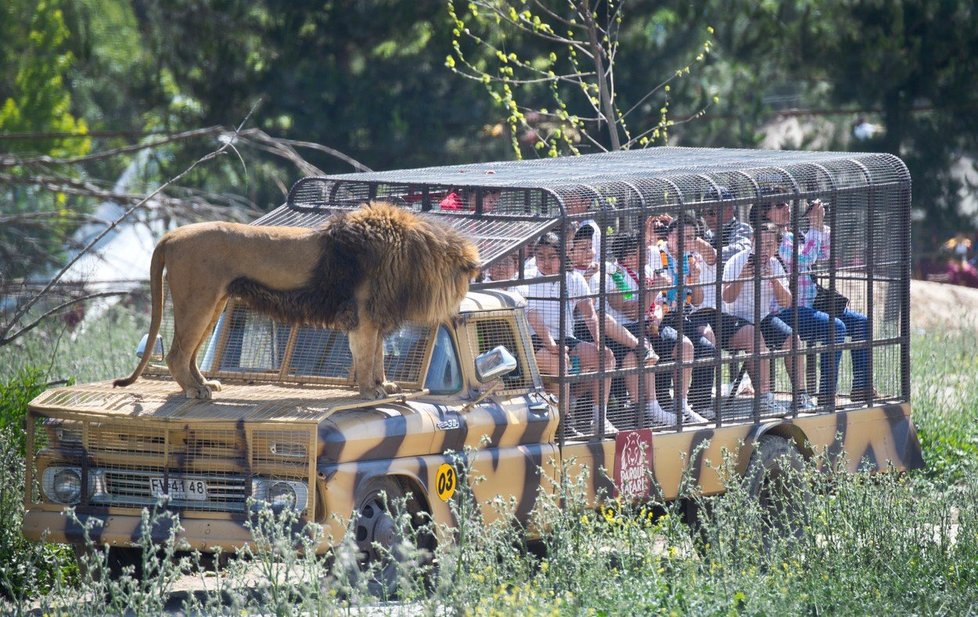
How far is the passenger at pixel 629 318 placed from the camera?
9133mm

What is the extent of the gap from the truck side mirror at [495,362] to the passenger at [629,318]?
3.31 ft

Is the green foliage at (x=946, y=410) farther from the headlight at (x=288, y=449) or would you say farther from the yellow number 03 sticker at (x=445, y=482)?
the headlight at (x=288, y=449)

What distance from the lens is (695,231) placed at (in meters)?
9.53

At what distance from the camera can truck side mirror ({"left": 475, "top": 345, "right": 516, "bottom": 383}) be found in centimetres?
825

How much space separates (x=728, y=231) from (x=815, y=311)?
87 centimetres

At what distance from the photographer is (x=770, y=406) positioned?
32.7 feet

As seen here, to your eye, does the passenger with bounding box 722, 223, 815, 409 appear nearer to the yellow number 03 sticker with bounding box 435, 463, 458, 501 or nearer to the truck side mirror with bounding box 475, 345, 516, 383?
the truck side mirror with bounding box 475, 345, 516, 383

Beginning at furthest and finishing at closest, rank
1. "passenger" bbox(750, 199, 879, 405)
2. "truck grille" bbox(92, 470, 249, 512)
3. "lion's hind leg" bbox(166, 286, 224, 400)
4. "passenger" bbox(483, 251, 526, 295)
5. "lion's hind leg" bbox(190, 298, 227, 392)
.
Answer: "passenger" bbox(750, 199, 879, 405), "passenger" bbox(483, 251, 526, 295), "lion's hind leg" bbox(190, 298, 227, 392), "lion's hind leg" bbox(166, 286, 224, 400), "truck grille" bbox(92, 470, 249, 512)

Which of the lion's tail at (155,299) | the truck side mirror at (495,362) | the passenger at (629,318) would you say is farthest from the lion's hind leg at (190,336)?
the passenger at (629,318)

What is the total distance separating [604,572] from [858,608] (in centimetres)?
107

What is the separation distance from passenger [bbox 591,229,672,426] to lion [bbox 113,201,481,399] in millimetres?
1268

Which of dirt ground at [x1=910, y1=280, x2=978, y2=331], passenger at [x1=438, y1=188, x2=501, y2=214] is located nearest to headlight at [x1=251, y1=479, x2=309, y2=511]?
passenger at [x1=438, y1=188, x2=501, y2=214]

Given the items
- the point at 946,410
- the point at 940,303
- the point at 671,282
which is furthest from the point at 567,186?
the point at 940,303

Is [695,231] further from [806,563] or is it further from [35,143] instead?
[35,143]
